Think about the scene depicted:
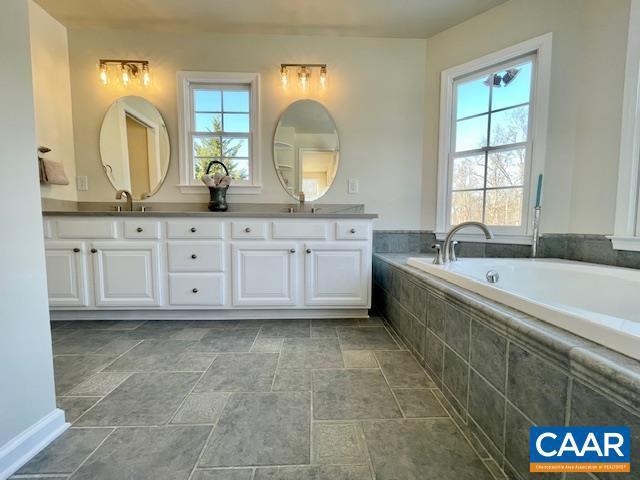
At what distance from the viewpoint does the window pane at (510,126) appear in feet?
7.14

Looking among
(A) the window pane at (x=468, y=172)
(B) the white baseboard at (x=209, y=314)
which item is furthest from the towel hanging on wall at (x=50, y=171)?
(A) the window pane at (x=468, y=172)

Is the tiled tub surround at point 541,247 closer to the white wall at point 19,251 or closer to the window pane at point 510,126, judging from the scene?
the window pane at point 510,126

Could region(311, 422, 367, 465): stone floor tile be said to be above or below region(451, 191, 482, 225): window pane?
below

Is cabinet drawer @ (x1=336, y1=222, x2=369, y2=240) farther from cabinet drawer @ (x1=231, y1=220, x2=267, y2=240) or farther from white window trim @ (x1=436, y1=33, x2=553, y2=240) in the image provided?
white window trim @ (x1=436, y1=33, x2=553, y2=240)

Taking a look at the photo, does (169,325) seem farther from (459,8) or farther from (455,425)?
(459,8)

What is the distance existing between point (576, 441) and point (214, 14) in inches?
125

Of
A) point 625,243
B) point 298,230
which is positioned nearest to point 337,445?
point 298,230

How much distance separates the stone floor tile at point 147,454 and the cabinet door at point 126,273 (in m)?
1.30

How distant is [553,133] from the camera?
2.05m

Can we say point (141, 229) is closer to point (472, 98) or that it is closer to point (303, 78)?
point (303, 78)

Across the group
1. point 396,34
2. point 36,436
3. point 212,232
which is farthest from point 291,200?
point 36,436

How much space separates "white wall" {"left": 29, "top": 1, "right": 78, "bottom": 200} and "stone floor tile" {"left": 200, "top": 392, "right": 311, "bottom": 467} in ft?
8.09

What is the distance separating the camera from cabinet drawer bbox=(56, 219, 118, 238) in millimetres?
2172

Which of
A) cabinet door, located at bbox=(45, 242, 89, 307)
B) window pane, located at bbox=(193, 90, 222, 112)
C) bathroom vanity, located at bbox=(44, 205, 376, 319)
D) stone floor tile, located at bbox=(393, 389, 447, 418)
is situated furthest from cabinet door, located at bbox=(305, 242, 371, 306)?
cabinet door, located at bbox=(45, 242, 89, 307)
